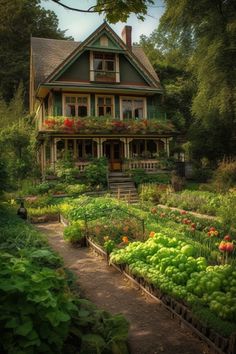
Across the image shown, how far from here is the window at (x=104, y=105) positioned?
1096 inches

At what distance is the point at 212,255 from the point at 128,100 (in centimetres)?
2256

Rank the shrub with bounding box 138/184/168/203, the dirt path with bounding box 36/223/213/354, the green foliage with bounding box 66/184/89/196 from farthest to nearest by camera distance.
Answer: the green foliage with bounding box 66/184/89/196 < the shrub with bounding box 138/184/168/203 < the dirt path with bounding box 36/223/213/354

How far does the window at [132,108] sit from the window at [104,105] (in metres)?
0.95

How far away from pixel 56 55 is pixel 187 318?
1104 inches

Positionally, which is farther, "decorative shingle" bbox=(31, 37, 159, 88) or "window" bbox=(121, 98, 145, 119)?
"window" bbox=(121, 98, 145, 119)

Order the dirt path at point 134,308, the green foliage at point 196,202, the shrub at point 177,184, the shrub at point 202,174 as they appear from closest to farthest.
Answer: the dirt path at point 134,308, the green foliage at point 196,202, the shrub at point 177,184, the shrub at point 202,174

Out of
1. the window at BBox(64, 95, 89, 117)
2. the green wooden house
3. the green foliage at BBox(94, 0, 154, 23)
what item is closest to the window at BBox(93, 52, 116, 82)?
the green wooden house

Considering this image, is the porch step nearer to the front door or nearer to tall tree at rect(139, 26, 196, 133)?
the front door

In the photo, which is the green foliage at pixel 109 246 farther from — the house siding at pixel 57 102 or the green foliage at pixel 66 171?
the house siding at pixel 57 102

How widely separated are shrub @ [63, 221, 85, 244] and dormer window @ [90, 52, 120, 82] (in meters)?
18.5

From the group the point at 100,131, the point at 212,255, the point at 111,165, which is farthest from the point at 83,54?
the point at 212,255

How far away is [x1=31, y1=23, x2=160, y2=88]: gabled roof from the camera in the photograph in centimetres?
2597

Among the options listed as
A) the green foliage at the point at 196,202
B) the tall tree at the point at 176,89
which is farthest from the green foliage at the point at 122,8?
the tall tree at the point at 176,89

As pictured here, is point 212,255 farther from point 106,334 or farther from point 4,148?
point 4,148
